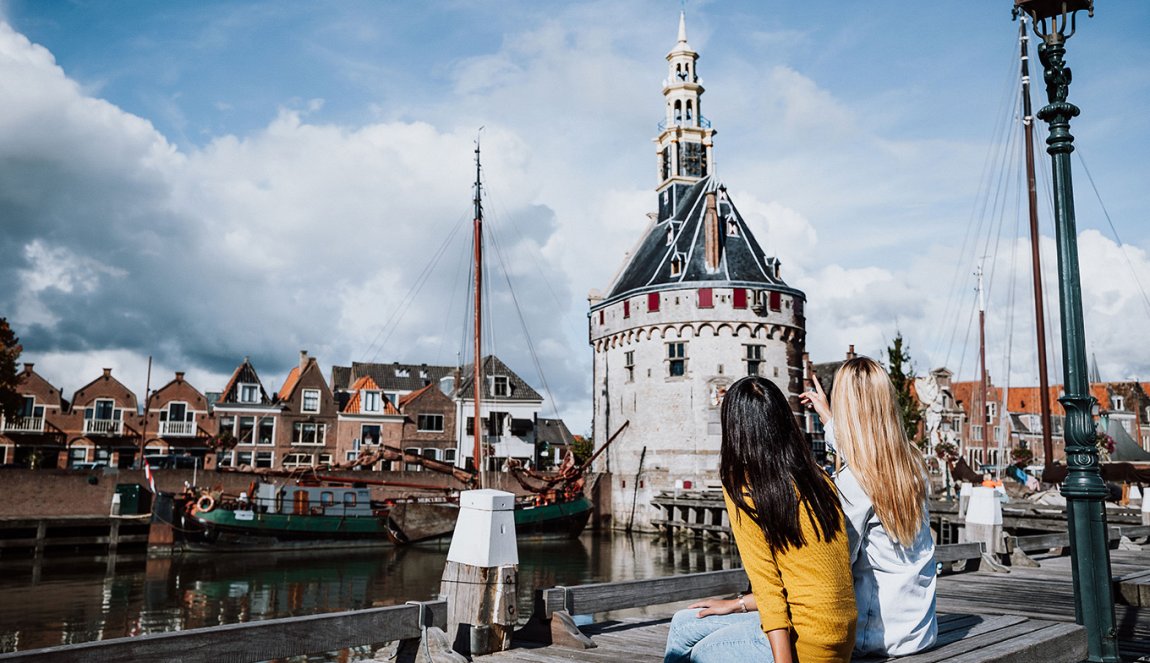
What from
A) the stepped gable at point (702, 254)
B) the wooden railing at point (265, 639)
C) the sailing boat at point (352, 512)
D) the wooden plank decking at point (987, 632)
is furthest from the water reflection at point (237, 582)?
the stepped gable at point (702, 254)

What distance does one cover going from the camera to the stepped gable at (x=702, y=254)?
132 ft

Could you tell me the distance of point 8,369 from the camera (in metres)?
37.7

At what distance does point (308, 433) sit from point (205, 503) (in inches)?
639

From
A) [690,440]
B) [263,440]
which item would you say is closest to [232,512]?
[263,440]

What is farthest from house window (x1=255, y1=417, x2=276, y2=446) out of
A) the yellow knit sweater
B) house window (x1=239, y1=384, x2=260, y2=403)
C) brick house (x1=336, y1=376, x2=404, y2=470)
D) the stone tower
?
the yellow knit sweater

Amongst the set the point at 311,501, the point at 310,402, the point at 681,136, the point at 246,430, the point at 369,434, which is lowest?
the point at 311,501

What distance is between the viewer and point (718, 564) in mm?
29688

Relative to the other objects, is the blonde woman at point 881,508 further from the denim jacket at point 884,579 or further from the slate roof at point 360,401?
the slate roof at point 360,401

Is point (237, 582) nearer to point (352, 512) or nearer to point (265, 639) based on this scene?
point (352, 512)

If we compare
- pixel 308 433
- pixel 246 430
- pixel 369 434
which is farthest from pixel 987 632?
pixel 246 430

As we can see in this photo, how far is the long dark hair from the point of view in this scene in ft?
10.1

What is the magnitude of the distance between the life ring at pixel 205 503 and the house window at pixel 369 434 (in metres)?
16.8

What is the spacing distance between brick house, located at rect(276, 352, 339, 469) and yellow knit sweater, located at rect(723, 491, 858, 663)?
45.2 metres

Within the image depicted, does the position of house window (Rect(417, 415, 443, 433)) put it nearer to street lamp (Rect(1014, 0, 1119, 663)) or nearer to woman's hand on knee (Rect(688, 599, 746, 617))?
street lamp (Rect(1014, 0, 1119, 663))
